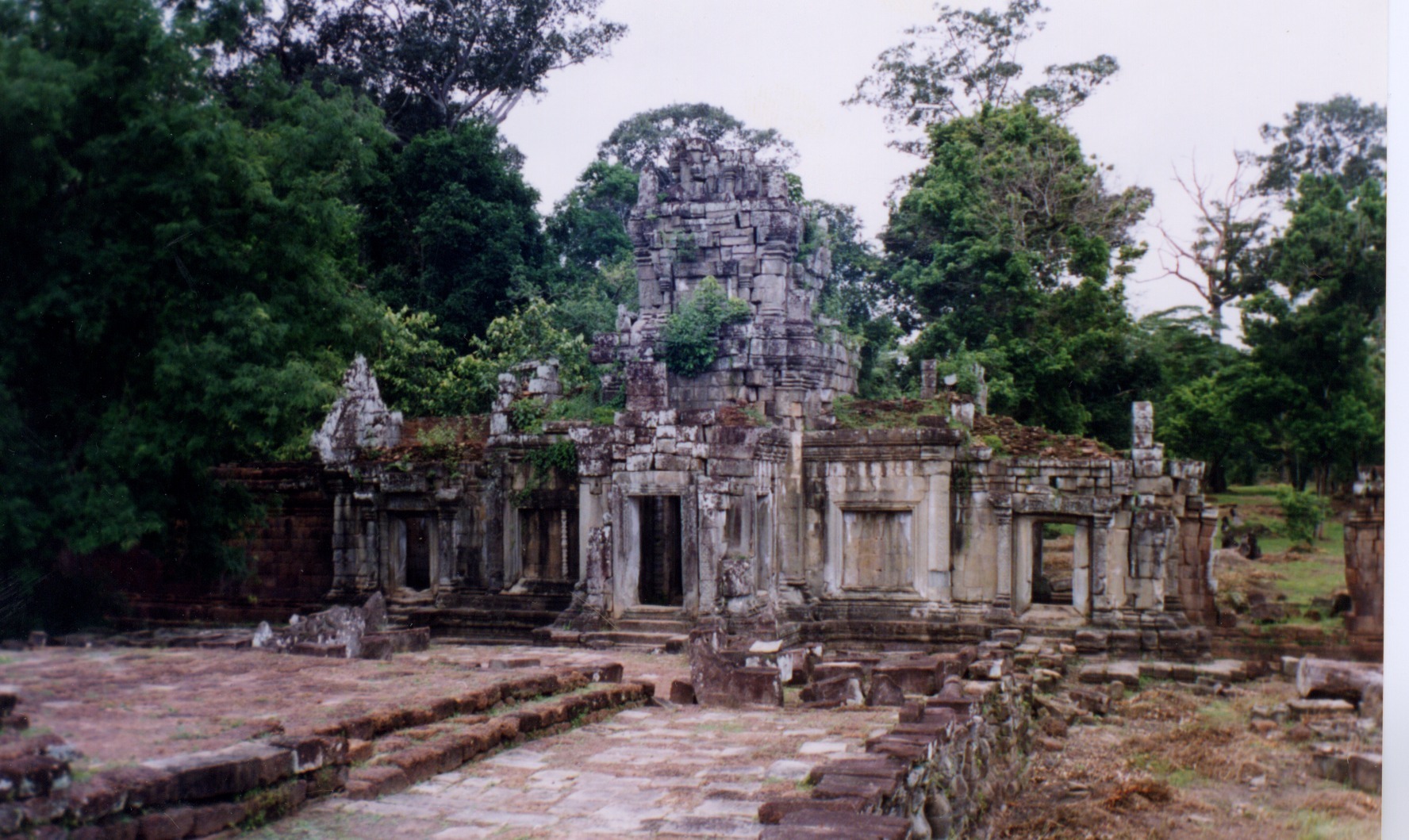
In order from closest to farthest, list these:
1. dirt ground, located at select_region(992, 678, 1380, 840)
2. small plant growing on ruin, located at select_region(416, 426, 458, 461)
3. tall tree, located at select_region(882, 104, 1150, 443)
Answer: dirt ground, located at select_region(992, 678, 1380, 840), small plant growing on ruin, located at select_region(416, 426, 458, 461), tall tree, located at select_region(882, 104, 1150, 443)

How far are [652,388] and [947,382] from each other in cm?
568

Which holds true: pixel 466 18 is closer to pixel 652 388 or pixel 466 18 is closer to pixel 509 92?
pixel 509 92

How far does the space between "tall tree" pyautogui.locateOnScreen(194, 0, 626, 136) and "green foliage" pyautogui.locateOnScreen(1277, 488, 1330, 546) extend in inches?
258

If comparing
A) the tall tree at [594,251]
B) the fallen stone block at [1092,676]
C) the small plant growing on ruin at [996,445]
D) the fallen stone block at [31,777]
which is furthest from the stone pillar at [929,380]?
the fallen stone block at [31,777]

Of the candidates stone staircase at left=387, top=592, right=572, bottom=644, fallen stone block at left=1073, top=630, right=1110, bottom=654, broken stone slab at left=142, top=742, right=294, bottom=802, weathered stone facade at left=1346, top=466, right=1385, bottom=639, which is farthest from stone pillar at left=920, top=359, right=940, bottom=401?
broken stone slab at left=142, top=742, right=294, bottom=802

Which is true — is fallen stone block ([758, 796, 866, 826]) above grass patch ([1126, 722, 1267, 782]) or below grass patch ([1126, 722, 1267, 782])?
above

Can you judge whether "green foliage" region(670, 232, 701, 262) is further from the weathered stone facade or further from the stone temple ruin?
the weathered stone facade

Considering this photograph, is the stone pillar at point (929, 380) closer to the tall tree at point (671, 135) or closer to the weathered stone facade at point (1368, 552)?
the tall tree at point (671, 135)

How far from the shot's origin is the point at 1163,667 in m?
12.1

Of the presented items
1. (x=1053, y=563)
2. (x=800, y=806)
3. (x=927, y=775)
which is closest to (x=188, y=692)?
(x=800, y=806)

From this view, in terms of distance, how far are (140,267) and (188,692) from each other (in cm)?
230

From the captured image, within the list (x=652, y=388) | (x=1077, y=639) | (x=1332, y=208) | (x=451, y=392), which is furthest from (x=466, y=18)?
(x=451, y=392)

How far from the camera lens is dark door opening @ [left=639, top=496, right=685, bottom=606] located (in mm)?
15586

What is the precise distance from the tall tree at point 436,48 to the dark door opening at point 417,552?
22.1 ft
